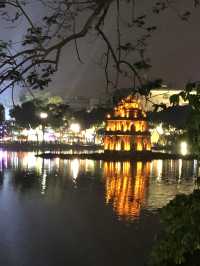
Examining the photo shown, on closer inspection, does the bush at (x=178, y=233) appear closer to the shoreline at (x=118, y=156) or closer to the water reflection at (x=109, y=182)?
the water reflection at (x=109, y=182)

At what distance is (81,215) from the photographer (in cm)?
2317

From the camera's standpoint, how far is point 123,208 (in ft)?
80.8

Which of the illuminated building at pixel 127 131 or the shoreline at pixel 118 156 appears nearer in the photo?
the shoreline at pixel 118 156

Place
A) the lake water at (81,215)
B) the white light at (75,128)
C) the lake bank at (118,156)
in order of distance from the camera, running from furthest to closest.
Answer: the white light at (75,128) → the lake bank at (118,156) → the lake water at (81,215)

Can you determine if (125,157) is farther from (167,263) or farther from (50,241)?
(167,263)

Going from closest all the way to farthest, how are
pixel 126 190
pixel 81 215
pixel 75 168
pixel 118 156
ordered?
pixel 81 215
pixel 126 190
pixel 75 168
pixel 118 156

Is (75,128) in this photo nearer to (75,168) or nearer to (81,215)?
(75,168)

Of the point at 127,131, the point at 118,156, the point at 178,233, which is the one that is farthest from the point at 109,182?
the point at 178,233

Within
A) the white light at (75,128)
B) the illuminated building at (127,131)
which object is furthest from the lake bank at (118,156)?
the white light at (75,128)

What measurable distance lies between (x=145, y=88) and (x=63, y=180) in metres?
30.5

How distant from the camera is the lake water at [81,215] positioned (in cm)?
1655

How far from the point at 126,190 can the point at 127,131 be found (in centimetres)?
3400

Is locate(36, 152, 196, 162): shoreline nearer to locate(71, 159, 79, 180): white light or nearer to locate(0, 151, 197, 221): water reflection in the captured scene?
locate(71, 159, 79, 180): white light

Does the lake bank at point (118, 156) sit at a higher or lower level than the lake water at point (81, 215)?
higher
